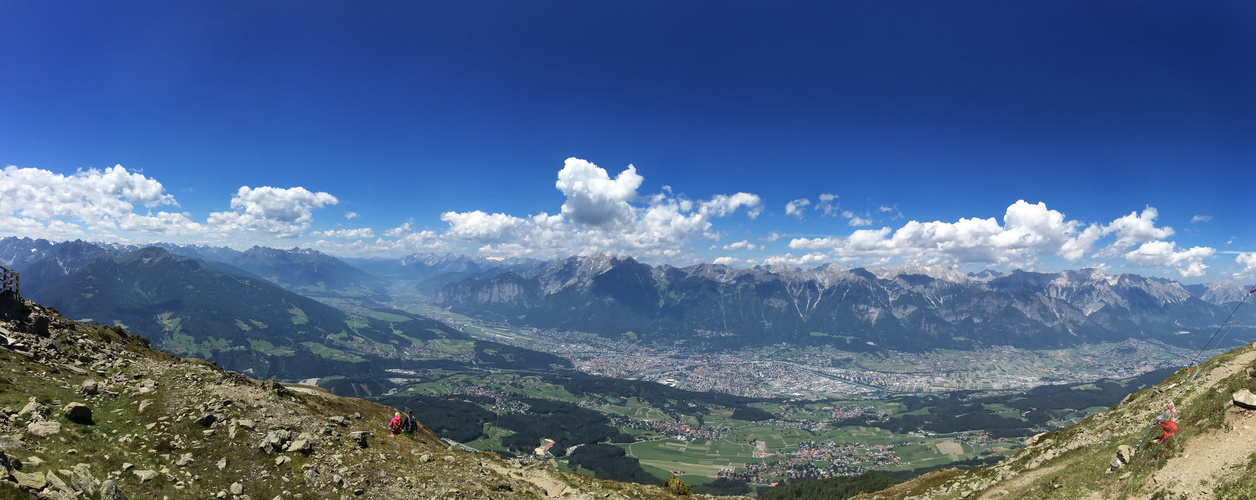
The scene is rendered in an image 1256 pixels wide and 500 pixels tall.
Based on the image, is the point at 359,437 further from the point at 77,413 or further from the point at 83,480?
the point at 83,480

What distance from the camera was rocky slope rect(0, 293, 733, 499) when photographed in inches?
688

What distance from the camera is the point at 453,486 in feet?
82.9

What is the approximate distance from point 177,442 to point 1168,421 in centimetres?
5467

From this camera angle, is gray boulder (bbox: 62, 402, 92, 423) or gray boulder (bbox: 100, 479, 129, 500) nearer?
gray boulder (bbox: 100, 479, 129, 500)

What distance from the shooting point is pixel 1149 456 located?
79.6 ft

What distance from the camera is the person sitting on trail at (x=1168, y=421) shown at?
83.3ft

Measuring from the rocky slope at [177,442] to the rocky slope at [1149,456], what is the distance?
23967mm

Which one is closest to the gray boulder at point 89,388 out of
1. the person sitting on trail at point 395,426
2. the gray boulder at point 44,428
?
the gray boulder at point 44,428

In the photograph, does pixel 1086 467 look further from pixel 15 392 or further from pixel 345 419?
pixel 15 392

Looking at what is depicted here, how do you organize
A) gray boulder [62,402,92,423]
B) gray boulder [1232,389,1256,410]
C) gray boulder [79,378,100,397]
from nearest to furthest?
gray boulder [62,402,92,423] < gray boulder [1232,389,1256,410] < gray boulder [79,378,100,397]

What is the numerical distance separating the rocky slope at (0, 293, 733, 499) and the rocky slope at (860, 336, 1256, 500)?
78.6 feet

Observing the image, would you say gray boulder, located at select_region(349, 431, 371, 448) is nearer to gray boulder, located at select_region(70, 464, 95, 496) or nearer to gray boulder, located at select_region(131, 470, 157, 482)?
gray boulder, located at select_region(131, 470, 157, 482)

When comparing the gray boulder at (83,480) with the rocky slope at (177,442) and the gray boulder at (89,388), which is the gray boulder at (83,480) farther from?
the gray boulder at (89,388)

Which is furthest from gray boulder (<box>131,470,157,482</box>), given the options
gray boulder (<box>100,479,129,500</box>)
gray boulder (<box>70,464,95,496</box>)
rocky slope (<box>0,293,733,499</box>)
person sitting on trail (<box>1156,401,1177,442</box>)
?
person sitting on trail (<box>1156,401,1177,442</box>)
